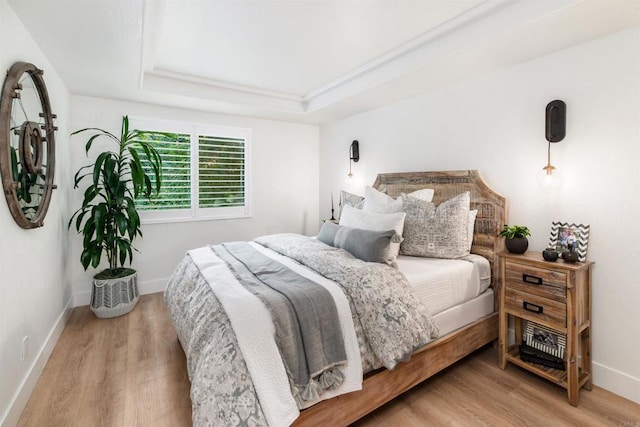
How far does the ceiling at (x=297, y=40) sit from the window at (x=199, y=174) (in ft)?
1.70

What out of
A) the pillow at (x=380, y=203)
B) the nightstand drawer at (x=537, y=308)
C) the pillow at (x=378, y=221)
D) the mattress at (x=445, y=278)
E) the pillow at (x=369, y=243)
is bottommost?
the nightstand drawer at (x=537, y=308)

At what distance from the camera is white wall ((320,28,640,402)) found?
1.94m

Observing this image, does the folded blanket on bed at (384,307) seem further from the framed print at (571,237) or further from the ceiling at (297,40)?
the ceiling at (297,40)

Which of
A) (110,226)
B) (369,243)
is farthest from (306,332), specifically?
(110,226)

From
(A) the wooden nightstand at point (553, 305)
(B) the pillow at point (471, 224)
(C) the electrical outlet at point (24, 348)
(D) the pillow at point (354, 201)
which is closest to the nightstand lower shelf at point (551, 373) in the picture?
(A) the wooden nightstand at point (553, 305)

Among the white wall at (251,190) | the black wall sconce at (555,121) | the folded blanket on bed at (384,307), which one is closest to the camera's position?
the folded blanket on bed at (384,307)

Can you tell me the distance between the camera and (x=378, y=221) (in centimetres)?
254

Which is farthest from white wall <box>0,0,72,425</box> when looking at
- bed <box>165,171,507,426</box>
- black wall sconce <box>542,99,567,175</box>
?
black wall sconce <box>542,99,567,175</box>

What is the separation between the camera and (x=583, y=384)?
201 centimetres

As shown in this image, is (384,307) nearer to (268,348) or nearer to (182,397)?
(268,348)

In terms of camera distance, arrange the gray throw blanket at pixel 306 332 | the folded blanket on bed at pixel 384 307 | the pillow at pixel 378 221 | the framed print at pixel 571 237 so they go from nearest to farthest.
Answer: the gray throw blanket at pixel 306 332, the folded blanket on bed at pixel 384 307, the framed print at pixel 571 237, the pillow at pixel 378 221

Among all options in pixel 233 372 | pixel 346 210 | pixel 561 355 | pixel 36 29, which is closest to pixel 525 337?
pixel 561 355

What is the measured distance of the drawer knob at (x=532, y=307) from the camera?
Answer: 203 centimetres

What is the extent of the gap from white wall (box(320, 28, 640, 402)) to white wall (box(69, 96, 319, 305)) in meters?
2.30
